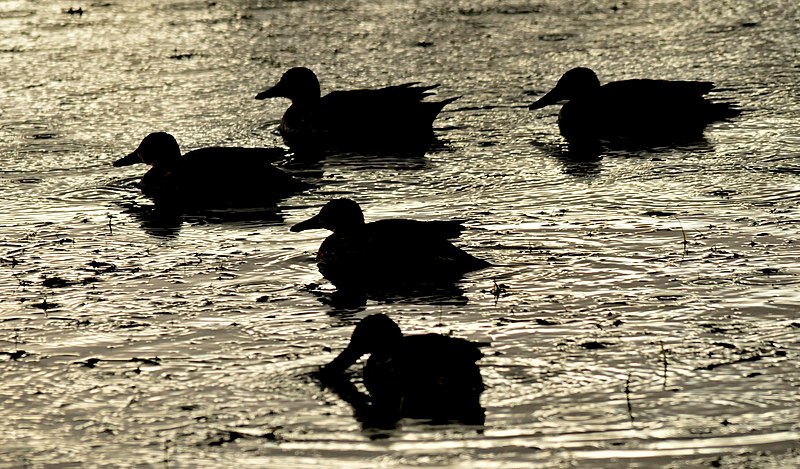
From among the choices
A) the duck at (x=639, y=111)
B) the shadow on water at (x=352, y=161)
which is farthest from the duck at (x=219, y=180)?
the duck at (x=639, y=111)

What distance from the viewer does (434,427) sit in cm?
839

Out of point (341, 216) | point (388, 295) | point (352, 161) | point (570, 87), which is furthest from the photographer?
point (570, 87)

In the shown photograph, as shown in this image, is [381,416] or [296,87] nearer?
[381,416]

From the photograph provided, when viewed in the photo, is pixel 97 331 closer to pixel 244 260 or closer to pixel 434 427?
pixel 244 260

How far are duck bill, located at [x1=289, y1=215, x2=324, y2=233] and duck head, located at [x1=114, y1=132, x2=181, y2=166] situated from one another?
3.23m

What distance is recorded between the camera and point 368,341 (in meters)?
9.16

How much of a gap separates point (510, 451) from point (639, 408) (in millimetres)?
938

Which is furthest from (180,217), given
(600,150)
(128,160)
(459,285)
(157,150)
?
(600,150)

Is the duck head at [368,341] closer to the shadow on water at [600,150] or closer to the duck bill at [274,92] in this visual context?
the shadow on water at [600,150]

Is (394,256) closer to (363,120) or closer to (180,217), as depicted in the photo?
(180,217)

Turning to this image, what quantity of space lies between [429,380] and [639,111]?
9321 mm

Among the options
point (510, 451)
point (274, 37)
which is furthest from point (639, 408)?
point (274, 37)

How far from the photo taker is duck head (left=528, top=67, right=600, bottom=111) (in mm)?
17750

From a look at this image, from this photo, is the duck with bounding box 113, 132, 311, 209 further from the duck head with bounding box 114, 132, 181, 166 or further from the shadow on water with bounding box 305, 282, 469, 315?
the shadow on water with bounding box 305, 282, 469, 315
